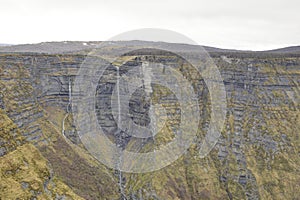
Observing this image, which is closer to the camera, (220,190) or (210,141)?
(220,190)

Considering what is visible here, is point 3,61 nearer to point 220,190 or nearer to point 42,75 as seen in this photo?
point 42,75

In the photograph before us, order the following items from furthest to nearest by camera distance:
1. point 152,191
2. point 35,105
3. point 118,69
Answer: point 118,69, point 35,105, point 152,191

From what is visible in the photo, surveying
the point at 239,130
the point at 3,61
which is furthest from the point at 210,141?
the point at 3,61

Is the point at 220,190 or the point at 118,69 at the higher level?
the point at 118,69

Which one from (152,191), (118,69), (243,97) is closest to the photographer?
(152,191)

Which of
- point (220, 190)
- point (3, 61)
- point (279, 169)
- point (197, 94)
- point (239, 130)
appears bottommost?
point (220, 190)

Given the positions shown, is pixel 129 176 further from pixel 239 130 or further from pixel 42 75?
pixel 42 75
